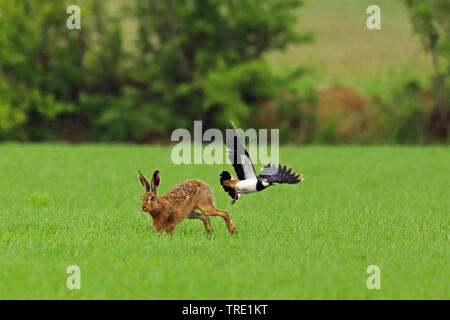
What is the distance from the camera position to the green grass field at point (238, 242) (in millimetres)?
7758

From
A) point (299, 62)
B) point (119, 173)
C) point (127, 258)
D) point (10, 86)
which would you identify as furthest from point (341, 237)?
point (299, 62)

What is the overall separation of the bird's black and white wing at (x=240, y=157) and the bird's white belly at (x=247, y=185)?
5.6 inches

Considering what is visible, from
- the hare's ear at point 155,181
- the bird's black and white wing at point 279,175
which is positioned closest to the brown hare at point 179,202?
the hare's ear at point 155,181

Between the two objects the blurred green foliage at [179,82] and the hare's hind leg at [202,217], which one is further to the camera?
the blurred green foliage at [179,82]

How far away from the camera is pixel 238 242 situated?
993 cm

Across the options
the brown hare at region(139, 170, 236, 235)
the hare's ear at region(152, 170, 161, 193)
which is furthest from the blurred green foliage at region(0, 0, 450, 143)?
the hare's ear at region(152, 170, 161, 193)

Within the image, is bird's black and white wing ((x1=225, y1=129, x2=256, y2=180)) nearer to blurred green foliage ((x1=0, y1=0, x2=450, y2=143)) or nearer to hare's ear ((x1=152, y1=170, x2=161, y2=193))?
hare's ear ((x1=152, y1=170, x2=161, y2=193))

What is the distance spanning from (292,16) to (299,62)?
29.1 ft

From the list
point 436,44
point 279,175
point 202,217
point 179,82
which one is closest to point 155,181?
point 202,217

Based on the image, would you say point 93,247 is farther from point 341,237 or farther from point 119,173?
point 119,173

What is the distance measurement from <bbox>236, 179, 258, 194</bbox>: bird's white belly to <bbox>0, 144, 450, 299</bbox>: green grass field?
2.79 feet

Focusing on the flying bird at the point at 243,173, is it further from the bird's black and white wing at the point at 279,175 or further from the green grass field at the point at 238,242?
the green grass field at the point at 238,242

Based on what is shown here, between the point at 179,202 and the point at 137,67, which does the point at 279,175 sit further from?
the point at 137,67

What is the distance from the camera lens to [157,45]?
1478 inches
